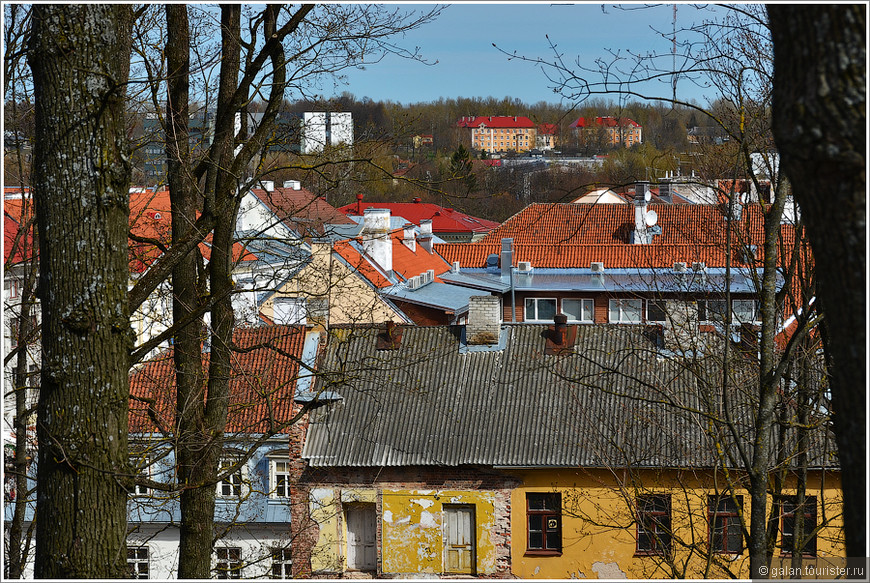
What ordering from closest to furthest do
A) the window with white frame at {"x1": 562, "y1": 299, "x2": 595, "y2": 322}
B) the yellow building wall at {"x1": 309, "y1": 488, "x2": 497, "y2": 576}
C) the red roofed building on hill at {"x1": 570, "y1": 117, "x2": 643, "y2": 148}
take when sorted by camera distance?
the red roofed building on hill at {"x1": 570, "y1": 117, "x2": 643, "y2": 148} → the yellow building wall at {"x1": 309, "y1": 488, "x2": 497, "y2": 576} → the window with white frame at {"x1": 562, "y1": 299, "x2": 595, "y2": 322}

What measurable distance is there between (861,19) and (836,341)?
0.78 m

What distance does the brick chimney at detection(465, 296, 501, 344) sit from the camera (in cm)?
1817

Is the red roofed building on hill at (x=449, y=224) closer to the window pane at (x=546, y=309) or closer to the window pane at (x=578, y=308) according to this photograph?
the window pane at (x=546, y=309)

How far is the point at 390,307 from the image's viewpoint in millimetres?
24062

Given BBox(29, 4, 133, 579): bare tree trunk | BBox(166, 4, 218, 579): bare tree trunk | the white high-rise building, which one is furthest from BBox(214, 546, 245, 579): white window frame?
BBox(29, 4, 133, 579): bare tree trunk

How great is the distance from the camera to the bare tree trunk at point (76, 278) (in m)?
4.27

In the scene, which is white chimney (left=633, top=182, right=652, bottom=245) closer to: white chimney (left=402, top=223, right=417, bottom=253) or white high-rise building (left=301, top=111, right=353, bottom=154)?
white chimney (left=402, top=223, right=417, bottom=253)

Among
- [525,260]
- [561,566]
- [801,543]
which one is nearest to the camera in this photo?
[801,543]

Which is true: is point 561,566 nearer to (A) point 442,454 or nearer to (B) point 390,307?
(A) point 442,454

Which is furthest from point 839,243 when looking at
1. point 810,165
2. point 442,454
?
point 442,454

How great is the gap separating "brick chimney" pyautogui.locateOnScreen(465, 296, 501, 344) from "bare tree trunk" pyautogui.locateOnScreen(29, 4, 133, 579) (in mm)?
13993

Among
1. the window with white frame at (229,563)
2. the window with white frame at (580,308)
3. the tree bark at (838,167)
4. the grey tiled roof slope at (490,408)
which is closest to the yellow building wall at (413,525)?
the grey tiled roof slope at (490,408)

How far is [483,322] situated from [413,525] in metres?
4.29

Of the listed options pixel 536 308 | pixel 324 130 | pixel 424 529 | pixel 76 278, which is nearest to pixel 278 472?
pixel 424 529
